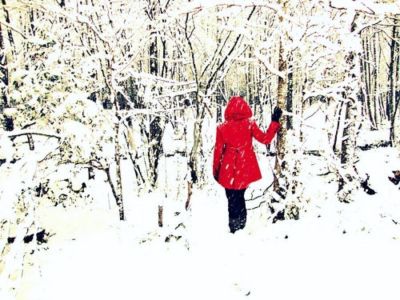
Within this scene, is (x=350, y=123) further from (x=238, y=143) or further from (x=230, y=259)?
(x=230, y=259)

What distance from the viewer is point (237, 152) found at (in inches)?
205

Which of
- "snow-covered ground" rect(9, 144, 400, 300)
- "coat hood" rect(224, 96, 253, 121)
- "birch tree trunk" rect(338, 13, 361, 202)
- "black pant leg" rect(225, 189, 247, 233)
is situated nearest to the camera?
"snow-covered ground" rect(9, 144, 400, 300)

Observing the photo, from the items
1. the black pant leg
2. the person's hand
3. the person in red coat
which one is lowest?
the black pant leg

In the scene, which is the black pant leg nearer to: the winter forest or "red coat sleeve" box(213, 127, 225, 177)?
the winter forest

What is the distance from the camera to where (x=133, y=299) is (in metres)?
3.56

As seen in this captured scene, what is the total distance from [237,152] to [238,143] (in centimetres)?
12

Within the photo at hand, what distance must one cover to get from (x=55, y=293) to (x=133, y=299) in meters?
0.80

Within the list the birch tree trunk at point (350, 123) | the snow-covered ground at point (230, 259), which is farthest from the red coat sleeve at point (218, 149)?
the birch tree trunk at point (350, 123)

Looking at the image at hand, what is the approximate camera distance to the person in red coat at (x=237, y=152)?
16.9 feet

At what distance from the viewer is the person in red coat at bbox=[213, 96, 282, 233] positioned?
5.15 metres

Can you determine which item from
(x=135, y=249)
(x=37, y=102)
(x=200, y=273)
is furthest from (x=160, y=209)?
(x=37, y=102)

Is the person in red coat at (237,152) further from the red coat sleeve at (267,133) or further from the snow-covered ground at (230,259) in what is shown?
the snow-covered ground at (230,259)

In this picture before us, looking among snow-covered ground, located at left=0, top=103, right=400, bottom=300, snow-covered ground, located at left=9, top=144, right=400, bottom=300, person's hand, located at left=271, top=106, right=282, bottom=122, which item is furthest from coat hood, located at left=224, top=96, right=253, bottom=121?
snow-covered ground, located at left=9, top=144, right=400, bottom=300

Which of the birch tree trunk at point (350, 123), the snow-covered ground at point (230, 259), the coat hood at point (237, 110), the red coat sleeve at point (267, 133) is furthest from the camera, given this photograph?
the birch tree trunk at point (350, 123)
